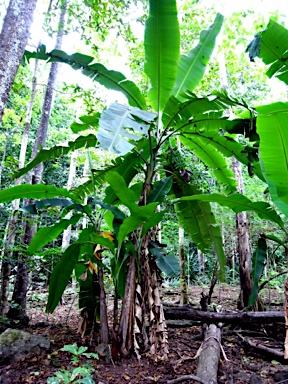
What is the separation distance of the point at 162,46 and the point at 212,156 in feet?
5.94

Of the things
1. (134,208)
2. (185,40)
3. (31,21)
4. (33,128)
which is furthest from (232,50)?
(33,128)

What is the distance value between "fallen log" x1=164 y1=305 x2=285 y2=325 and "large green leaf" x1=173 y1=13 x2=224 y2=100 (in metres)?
3.27

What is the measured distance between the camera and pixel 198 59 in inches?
159

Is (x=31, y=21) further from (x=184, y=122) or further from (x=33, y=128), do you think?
(x=33, y=128)

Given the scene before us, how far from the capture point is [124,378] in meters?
2.51

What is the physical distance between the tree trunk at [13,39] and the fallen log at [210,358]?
326 cm

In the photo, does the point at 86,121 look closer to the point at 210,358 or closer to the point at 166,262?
the point at 166,262

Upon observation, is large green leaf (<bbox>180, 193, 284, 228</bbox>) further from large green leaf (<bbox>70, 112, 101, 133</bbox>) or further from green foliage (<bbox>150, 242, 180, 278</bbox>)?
large green leaf (<bbox>70, 112, 101, 133</bbox>)

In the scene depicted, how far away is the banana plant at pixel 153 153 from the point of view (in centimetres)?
288

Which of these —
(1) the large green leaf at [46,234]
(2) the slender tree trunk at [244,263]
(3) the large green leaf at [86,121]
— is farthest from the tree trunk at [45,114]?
(2) the slender tree trunk at [244,263]

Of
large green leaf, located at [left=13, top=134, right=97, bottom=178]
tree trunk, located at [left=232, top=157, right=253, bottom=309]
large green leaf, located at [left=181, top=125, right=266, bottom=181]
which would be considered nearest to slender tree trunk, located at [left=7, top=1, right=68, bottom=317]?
large green leaf, located at [left=13, top=134, right=97, bottom=178]

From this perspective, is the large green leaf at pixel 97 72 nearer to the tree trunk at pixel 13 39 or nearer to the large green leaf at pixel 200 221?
the tree trunk at pixel 13 39

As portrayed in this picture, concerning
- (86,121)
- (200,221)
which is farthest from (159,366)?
(86,121)

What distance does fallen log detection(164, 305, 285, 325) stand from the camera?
358cm
